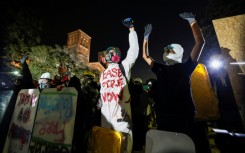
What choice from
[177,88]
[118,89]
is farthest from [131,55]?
[177,88]

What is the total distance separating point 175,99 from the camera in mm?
2785

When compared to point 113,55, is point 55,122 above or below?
below

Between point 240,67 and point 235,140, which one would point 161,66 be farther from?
point 235,140

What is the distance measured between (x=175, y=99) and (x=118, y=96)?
1028mm

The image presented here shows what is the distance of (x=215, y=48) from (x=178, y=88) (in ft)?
48.4

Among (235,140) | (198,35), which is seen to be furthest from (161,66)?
(235,140)

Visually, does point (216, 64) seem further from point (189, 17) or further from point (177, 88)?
point (177, 88)

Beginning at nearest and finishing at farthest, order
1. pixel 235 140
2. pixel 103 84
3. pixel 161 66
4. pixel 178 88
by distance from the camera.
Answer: pixel 178 88, pixel 161 66, pixel 235 140, pixel 103 84

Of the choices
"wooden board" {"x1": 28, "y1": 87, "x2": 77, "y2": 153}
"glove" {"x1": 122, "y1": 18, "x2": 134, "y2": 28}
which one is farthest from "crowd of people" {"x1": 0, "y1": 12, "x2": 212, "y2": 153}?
"wooden board" {"x1": 28, "y1": 87, "x2": 77, "y2": 153}

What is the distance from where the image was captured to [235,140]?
339 centimetres

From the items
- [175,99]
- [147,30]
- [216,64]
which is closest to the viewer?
[175,99]

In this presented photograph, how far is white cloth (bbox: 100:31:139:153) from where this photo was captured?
3.32 meters

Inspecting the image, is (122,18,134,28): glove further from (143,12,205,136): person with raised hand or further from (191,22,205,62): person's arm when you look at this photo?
(191,22,205,62): person's arm

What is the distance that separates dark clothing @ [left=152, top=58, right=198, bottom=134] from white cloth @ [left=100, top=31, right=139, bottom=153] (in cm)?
64
